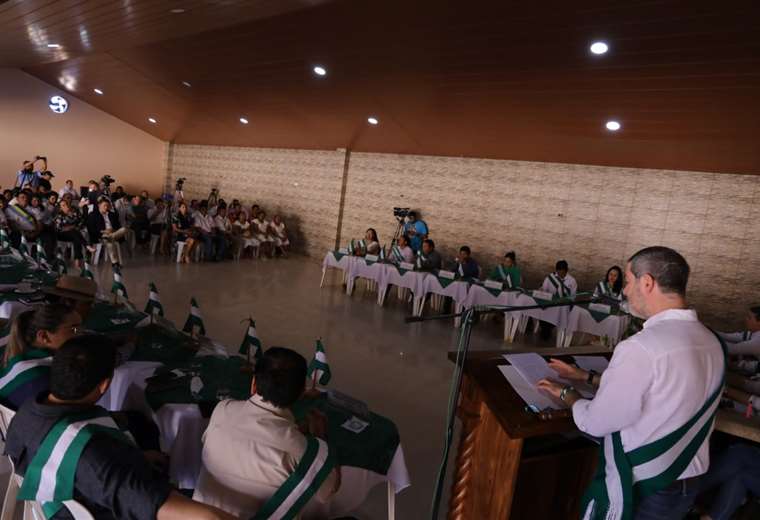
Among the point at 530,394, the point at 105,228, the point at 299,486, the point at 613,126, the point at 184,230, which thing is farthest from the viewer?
the point at 184,230

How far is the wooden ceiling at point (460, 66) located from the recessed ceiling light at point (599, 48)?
0.07 meters

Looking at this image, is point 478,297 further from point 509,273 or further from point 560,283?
point 560,283

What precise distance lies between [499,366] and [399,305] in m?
5.90

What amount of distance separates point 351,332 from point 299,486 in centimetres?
455

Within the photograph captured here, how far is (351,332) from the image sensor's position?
237 inches

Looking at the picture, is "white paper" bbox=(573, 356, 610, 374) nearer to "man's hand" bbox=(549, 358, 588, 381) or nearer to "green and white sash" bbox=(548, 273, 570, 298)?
"man's hand" bbox=(549, 358, 588, 381)

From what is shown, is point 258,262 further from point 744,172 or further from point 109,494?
point 109,494

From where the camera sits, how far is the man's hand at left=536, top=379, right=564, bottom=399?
162 centimetres

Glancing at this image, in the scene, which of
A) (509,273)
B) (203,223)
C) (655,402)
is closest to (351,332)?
(509,273)

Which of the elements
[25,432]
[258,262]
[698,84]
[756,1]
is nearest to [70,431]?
[25,432]

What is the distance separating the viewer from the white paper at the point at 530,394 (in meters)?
1.66

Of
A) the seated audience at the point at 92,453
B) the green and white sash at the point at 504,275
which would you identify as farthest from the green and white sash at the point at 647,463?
the green and white sash at the point at 504,275

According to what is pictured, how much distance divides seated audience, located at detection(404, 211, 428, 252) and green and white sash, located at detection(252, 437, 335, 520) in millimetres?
7340

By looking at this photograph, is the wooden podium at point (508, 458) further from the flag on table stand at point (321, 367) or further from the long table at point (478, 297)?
the long table at point (478, 297)
